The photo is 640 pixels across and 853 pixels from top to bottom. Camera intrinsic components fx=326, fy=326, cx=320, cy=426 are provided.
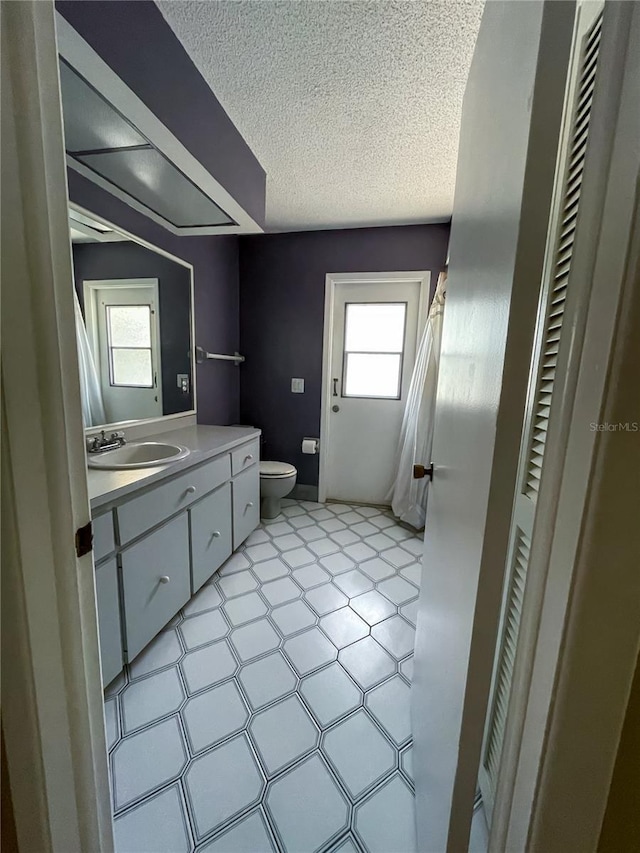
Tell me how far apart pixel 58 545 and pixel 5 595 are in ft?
0.27

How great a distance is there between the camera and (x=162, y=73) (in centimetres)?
106

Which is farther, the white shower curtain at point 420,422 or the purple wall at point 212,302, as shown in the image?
the white shower curtain at point 420,422

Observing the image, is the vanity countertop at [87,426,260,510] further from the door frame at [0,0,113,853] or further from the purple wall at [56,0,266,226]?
the purple wall at [56,0,266,226]

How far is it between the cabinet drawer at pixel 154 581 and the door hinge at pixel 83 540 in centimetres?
68

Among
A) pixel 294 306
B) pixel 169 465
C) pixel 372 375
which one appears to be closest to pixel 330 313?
pixel 294 306

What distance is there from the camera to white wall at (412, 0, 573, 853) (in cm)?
41

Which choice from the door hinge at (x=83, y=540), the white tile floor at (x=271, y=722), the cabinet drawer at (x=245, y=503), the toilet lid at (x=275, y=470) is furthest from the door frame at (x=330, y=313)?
the door hinge at (x=83, y=540)

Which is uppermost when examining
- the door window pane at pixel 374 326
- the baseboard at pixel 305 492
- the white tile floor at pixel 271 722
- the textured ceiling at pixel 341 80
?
the textured ceiling at pixel 341 80

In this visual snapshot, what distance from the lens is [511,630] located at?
61 cm

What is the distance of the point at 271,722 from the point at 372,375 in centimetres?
232

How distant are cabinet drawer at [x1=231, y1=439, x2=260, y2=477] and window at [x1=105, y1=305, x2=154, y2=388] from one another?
0.64 metres

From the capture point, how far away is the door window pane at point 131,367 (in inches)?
67.4

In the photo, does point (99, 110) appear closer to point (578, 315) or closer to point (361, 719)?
point (578, 315)

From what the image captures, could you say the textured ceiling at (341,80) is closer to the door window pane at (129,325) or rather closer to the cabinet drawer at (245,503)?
the door window pane at (129,325)
